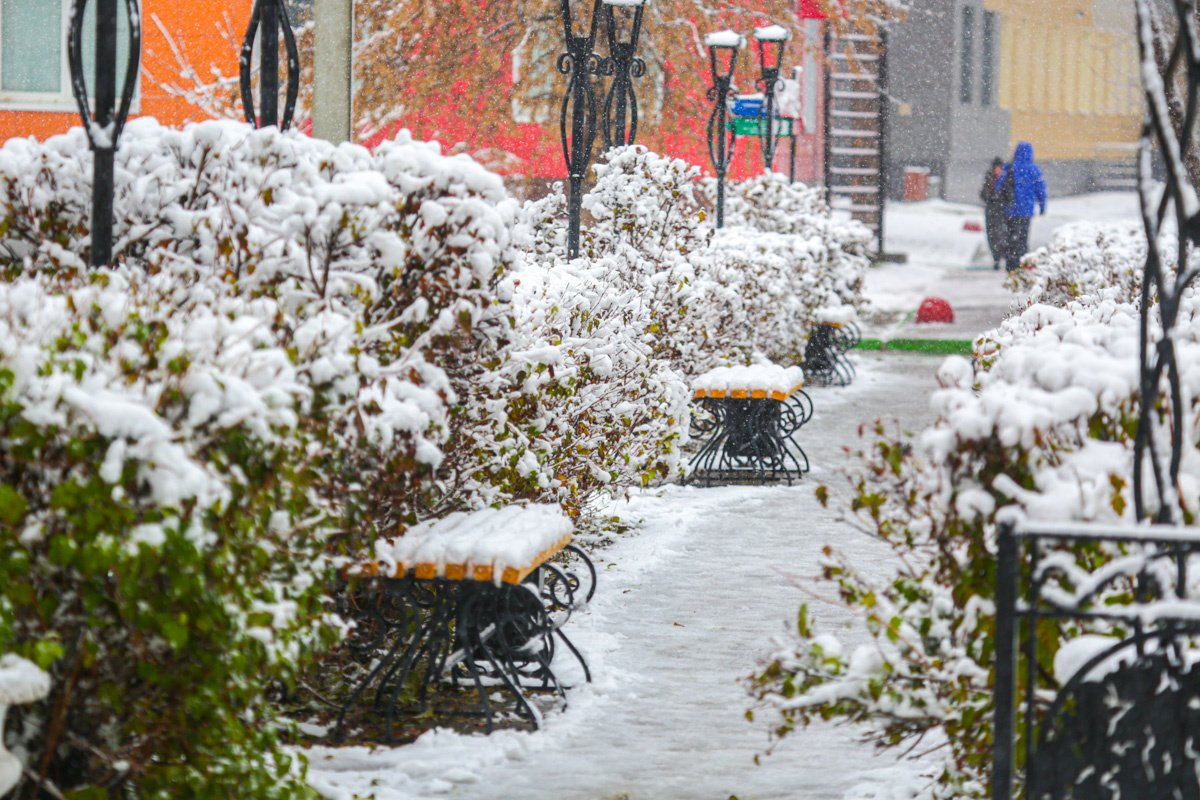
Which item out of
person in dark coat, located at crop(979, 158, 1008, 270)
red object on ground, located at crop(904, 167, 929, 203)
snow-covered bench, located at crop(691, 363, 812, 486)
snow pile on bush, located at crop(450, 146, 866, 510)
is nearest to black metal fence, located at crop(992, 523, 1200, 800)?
snow pile on bush, located at crop(450, 146, 866, 510)

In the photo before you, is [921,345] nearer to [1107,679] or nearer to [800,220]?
[800,220]

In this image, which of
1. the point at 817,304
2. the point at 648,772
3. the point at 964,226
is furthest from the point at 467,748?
the point at 964,226

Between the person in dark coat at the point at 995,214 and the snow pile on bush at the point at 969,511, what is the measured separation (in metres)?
24.8

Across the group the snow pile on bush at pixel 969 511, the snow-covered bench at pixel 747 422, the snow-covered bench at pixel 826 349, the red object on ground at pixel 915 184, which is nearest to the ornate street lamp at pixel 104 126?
the snow pile on bush at pixel 969 511

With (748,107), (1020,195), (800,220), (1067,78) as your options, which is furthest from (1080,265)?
(1067,78)

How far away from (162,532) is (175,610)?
0.79 feet

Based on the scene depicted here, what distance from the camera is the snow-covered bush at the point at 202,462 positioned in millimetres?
3920

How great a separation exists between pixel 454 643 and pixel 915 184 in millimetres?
34855

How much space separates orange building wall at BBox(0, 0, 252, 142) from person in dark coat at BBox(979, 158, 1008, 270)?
12662mm

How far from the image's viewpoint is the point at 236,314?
468cm

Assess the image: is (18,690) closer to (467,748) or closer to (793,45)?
(467,748)

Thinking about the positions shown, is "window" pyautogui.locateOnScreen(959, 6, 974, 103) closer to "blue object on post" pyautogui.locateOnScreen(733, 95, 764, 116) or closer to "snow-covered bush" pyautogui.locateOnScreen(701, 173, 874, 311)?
"snow-covered bush" pyautogui.locateOnScreen(701, 173, 874, 311)

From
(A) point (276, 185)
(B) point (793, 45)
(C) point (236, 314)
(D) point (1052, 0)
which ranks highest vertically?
(D) point (1052, 0)

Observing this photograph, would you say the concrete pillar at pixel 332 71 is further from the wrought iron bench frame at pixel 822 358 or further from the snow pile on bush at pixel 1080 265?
the wrought iron bench frame at pixel 822 358
